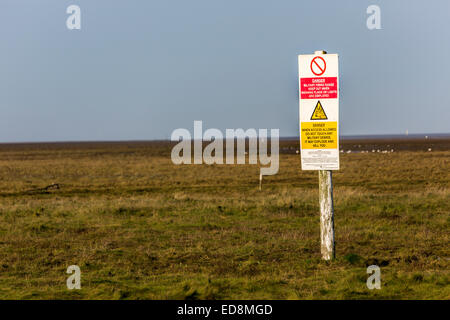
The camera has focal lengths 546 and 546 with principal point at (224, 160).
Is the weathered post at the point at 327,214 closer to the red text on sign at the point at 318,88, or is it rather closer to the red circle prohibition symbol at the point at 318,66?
the red text on sign at the point at 318,88

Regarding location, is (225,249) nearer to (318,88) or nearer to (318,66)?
(318,88)

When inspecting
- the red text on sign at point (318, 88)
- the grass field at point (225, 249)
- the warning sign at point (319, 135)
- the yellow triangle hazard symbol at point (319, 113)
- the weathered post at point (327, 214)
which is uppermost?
the red text on sign at point (318, 88)

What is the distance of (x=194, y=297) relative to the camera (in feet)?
25.2

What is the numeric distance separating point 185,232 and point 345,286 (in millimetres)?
6381

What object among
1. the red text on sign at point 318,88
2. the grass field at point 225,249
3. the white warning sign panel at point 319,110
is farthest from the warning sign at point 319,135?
the grass field at point 225,249

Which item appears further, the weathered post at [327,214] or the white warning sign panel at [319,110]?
the weathered post at [327,214]

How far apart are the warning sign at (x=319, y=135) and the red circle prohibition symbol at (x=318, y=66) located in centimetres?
93

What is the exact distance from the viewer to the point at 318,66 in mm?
9891

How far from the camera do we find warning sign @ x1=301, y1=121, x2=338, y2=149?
32.9 feet

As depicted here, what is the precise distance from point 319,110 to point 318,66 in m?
0.80

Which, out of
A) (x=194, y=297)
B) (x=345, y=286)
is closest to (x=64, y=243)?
(x=194, y=297)

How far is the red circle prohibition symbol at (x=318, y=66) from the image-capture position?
32.4ft

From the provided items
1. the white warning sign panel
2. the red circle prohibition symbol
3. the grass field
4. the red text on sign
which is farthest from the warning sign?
the grass field

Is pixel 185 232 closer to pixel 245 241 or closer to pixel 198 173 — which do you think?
pixel 245 241
